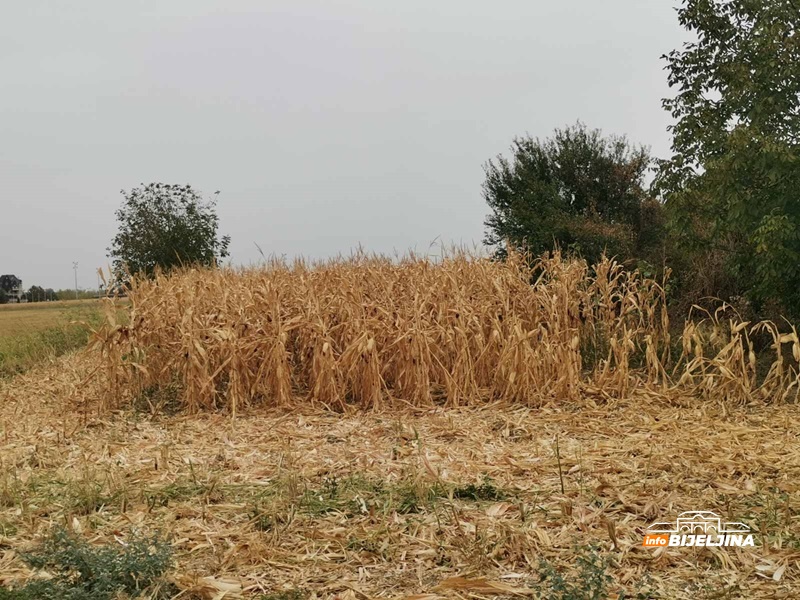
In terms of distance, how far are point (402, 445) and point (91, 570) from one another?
2857 millimetres

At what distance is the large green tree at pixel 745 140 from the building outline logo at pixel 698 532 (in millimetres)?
4777

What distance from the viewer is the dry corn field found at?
11.5ft

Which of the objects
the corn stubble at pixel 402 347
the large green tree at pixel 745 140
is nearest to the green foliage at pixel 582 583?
the corn stubble at pixel 402 347

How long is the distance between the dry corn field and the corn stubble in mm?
30

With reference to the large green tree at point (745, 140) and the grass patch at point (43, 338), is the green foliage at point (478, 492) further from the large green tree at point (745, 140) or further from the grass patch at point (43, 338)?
the grass patch at point (43, 338)

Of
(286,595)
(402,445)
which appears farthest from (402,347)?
(286,595)

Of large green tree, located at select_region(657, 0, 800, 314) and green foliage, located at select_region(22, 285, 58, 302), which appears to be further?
green foliage, located at select_region(22, 285, 58, 302)

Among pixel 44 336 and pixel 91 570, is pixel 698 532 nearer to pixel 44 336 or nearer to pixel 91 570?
pixel 91 570

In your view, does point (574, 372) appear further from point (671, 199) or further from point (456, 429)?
point (671, 199)

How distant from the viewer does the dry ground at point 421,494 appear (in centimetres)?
343

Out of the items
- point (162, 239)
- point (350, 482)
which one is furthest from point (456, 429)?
point (162, 239)

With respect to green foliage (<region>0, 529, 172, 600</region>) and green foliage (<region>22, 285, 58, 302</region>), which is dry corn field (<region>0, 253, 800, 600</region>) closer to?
green foliage (<region>0, 529, 172, 600</region>)

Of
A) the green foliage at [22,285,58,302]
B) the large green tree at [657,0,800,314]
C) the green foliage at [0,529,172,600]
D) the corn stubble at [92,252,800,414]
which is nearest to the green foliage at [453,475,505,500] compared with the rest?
the green foliage at [0,529,172,600]

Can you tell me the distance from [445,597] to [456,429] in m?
3.07
